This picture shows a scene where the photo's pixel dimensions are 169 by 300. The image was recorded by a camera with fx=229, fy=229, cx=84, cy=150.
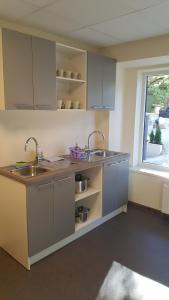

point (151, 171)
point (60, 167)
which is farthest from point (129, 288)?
point (151, 171)

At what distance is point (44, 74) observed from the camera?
2.48m

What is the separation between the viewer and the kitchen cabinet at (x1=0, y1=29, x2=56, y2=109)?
2.17m

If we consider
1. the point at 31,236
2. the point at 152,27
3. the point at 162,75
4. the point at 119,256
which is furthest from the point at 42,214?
the point at 162,75

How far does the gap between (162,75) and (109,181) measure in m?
1.85

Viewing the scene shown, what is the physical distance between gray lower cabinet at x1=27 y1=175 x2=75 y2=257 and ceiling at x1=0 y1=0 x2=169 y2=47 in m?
1.67

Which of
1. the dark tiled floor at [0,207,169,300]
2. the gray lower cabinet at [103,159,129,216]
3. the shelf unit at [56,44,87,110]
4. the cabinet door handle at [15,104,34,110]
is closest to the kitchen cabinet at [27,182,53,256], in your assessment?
the dark tiled floor at [0,207,169,300]

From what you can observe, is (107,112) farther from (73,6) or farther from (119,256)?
(119,256)

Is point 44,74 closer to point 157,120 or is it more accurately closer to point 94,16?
point 94,16

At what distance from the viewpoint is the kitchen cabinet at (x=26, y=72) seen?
217cm

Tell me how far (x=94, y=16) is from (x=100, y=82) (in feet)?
3.22

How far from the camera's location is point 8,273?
2232mm

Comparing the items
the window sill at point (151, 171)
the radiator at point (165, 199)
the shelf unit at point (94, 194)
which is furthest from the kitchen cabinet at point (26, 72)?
the radiator at point (165, 199)

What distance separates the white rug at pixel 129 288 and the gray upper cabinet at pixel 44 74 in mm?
1878

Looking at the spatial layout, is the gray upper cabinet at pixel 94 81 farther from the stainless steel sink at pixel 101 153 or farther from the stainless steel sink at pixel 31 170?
the stainless steel sink at pixel 31 170
